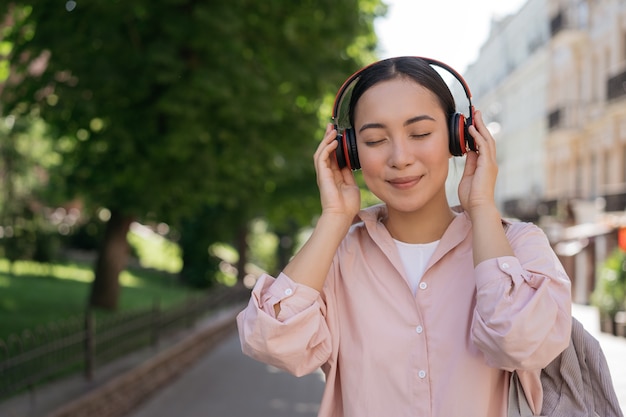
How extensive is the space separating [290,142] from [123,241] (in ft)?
18.4

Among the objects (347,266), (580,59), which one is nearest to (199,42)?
(347,266)

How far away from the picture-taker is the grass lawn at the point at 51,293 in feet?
45.9

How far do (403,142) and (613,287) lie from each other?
654 inches

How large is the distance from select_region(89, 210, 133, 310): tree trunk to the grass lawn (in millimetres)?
456

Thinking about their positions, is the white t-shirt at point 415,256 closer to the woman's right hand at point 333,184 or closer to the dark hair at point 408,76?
the woman's right hand at point 333,184

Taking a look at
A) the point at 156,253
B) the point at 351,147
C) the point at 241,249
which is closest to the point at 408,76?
the point at 351,147

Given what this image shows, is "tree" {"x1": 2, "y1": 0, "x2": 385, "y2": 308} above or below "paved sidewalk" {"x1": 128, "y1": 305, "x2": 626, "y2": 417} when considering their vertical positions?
above

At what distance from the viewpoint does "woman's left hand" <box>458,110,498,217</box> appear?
7.82 ft

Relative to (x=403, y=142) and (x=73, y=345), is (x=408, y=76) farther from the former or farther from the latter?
(x=73, y=345)

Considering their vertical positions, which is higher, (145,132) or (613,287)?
(145,132)

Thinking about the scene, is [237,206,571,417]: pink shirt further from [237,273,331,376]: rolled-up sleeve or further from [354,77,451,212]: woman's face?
[354,77,451,212]: woman's face

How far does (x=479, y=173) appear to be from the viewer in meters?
2.41

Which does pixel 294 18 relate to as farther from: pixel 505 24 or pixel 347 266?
pixel 505 24

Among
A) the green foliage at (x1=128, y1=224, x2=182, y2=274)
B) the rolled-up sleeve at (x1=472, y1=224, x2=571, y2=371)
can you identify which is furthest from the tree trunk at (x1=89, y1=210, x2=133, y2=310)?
the green foliage at (x1=128, y1=224, x2=182, y2=274)
